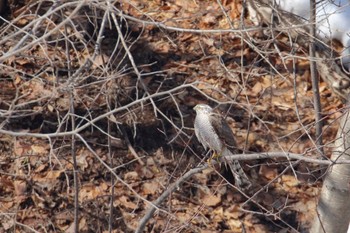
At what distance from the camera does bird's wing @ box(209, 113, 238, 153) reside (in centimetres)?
679

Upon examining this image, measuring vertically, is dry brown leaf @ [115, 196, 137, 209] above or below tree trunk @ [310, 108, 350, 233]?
below

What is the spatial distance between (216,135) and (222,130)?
3.1 inches

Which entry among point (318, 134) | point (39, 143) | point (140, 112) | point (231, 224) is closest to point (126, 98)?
point (140, 112)

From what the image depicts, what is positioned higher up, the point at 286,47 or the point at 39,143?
the point at 286,47

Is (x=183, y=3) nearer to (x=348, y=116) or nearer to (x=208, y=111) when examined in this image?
(x=208, y=111)

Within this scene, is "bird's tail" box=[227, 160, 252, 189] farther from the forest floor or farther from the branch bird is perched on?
the forest floor

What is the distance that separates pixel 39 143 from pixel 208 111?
1.88 metres

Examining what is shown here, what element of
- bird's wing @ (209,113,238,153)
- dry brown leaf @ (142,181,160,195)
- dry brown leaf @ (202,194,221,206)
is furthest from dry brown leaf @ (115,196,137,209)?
bird's wing @ (209,113,238,153)

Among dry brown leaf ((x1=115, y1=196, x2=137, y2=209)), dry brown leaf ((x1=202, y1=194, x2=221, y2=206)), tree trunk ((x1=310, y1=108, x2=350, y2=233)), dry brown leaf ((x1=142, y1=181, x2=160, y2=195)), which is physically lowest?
dry brown leaf ((x1=115, y1=196, x2=137, y2=209))

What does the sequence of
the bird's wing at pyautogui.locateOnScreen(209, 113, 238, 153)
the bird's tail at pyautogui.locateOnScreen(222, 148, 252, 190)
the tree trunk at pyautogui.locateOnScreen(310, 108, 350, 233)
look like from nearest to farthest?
the tree trunk at pyautogui.locateOnScreen(310, 108, 350, 233) < the bird's tail at pyautogui.locateOnScreen(222, 148, 252, 190) < the bird's wing at pyautogui.locateOnScreen(209, 113, 238, 153)

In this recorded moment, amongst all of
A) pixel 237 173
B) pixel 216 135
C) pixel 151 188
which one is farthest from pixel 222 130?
pixel 151 188

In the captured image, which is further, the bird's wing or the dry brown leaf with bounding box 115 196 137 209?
the dry brown leaf with bounding box 115 196 137 209

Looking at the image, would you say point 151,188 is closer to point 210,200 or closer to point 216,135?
point 210,200

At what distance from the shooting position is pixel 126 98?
26.6 ft
